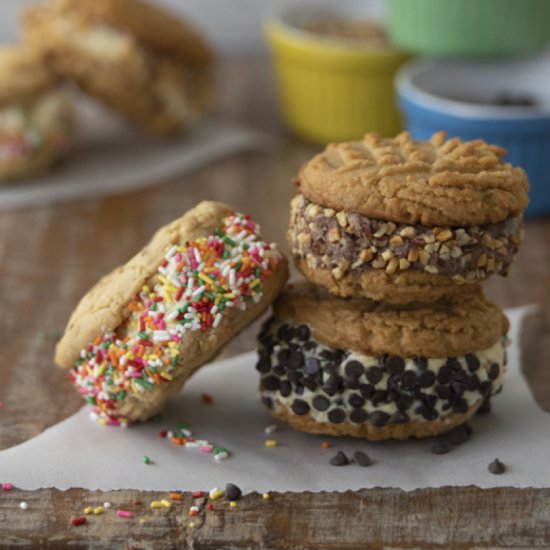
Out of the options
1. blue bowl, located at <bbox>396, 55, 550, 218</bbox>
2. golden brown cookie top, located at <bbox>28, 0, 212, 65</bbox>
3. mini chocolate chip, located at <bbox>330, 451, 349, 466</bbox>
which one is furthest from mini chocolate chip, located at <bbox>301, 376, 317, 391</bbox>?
golden brown cookie top, located at <bbox>28, 0, 212, 65</bbox>

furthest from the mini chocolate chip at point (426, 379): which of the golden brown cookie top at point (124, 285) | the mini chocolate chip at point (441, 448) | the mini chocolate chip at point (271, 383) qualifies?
the golden brown cookie top at point (124, 285)

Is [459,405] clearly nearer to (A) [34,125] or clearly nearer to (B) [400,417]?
(B) [400,417]

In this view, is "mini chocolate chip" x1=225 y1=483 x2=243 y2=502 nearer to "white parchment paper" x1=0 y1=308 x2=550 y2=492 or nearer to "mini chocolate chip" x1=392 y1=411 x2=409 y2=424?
"white parchment paper" x1=0 y1=308 x2=550 y2=492

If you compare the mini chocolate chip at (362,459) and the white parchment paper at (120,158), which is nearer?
the mini chocolate chip at (362,459)

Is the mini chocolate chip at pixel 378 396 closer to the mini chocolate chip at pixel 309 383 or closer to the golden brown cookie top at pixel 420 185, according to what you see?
the mini chocolate chip at pixel 309 383

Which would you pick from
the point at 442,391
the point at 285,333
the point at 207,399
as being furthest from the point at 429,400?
the point at 207,399

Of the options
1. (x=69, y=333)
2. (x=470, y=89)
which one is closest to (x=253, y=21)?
(x=470, y=89)

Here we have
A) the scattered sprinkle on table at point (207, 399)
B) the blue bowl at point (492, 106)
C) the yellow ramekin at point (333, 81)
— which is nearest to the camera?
A: the scattered sprinkle on table at point (207, 399)
